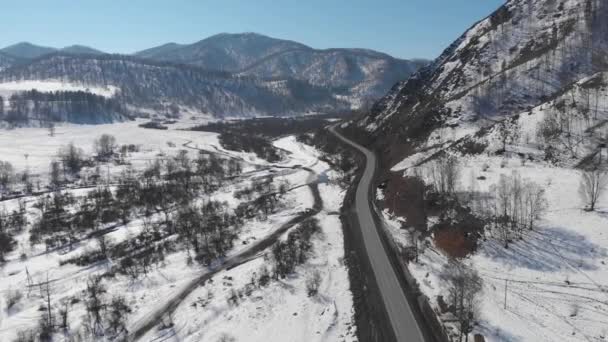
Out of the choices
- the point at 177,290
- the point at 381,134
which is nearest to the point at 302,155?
the point at 381,134

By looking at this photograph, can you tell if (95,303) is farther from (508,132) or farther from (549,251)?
(508,132)

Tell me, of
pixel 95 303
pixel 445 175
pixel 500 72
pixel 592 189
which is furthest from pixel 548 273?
pixel 500 72

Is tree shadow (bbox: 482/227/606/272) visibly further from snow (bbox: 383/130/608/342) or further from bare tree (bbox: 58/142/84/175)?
bare tree (bbox: 58/142/84/175)

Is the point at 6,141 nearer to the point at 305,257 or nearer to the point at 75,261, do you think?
the point at 75,261

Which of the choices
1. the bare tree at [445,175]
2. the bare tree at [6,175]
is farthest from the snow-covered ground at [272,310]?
the bare tree at [6,175]

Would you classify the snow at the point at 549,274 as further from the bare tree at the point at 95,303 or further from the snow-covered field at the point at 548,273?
the bare tree at the point at 95,303

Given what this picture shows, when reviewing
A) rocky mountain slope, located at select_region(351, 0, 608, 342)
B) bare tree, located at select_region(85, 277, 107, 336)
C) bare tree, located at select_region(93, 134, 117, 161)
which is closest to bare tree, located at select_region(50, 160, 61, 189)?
bare tree, located at select_region(93, 134, 117, 161)

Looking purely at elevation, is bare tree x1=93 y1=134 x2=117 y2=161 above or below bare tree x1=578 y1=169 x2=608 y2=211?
above
